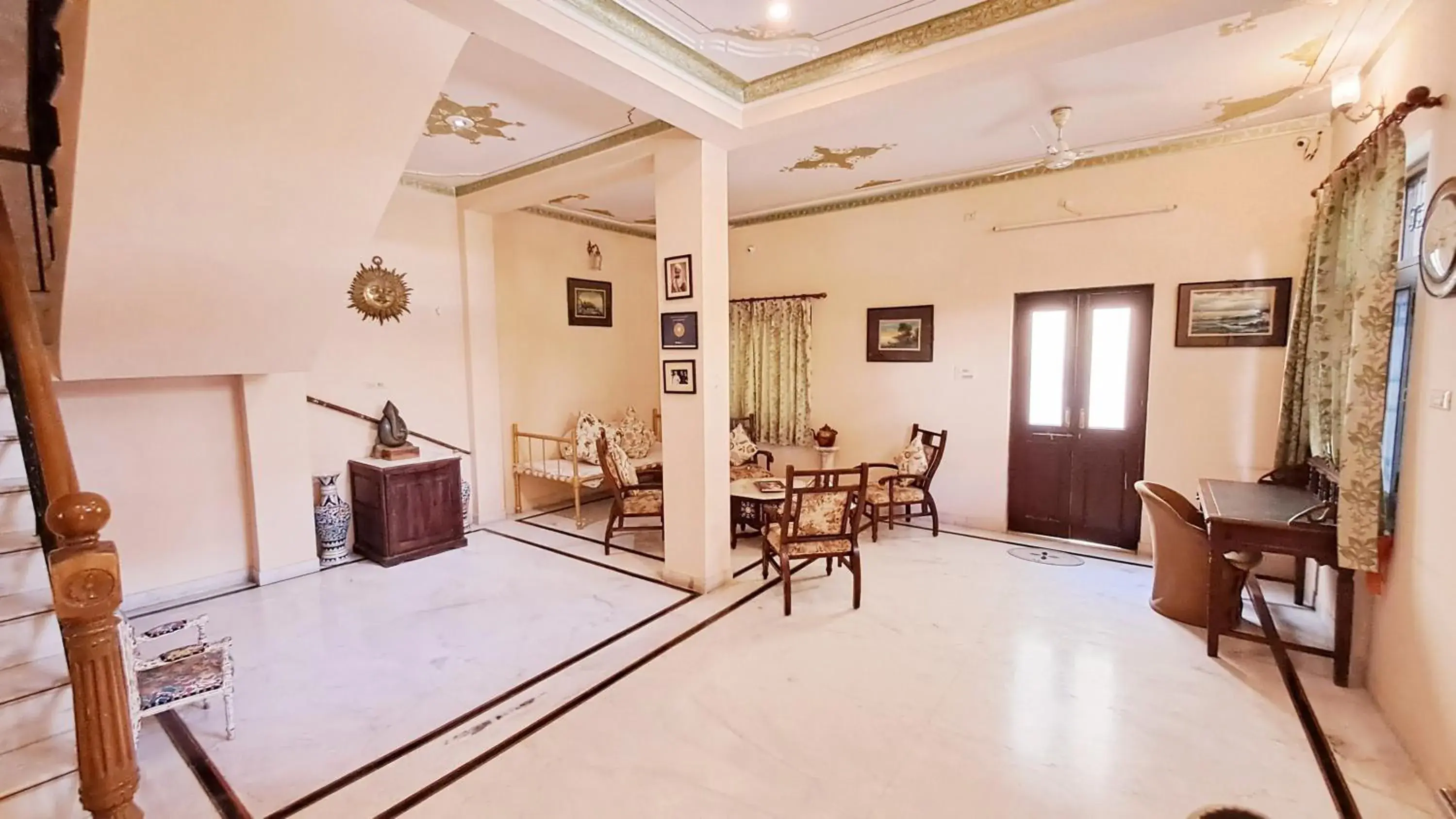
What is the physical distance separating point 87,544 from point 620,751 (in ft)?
5.76

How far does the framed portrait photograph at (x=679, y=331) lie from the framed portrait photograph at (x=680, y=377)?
4.0 inches

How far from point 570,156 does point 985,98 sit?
106 inches

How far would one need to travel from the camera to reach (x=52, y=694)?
1727 mm

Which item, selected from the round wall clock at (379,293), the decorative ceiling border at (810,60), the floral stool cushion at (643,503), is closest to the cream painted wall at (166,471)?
the round wall clock at (379,293)

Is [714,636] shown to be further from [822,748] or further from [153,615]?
[153,615]

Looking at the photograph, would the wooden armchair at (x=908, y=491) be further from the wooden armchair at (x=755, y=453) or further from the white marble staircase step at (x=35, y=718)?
the white marble staircase step at (x=35, y=718)

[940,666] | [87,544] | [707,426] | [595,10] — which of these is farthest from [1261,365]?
[87,544]

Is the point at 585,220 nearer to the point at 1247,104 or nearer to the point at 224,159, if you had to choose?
the point at 224,159

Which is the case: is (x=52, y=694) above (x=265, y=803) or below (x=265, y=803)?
above

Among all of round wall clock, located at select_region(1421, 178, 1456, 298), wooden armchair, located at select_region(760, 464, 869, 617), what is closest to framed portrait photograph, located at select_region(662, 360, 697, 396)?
wooden armchair, located at select_region(760, 464, 869, 617)

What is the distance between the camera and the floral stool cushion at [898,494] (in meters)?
4.83

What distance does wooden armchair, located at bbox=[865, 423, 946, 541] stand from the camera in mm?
4809

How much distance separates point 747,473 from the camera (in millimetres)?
5230

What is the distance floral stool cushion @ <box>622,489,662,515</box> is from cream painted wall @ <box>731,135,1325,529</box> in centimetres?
196
